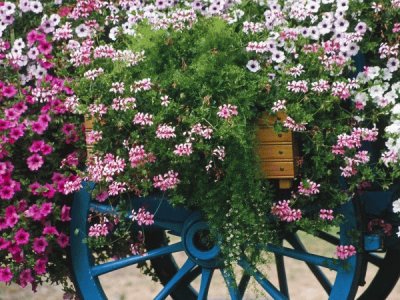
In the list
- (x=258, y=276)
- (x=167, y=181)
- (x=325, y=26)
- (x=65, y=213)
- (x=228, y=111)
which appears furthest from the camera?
(x=65, y=213)

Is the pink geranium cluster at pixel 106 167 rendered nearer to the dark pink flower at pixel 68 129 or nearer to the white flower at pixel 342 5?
the dark pink flower at pixel 68 129

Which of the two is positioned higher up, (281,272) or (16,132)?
(16,132)

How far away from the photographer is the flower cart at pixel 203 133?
363cm

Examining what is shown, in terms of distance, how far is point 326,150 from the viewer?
12.0 ft

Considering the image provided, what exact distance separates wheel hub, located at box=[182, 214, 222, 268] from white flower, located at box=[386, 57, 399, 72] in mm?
862

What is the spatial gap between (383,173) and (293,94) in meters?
0.40

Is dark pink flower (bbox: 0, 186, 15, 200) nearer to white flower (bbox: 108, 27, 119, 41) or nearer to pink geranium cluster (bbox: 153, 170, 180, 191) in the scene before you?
pink geranium cluster (bbox: 153, 170, 180, 191)

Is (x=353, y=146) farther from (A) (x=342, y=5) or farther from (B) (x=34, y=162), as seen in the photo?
(B) (x=34, y=162)

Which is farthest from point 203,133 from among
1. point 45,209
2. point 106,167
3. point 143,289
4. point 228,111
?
point 143,289

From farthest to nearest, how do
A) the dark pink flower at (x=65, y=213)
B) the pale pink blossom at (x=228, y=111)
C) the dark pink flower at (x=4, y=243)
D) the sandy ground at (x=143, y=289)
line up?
the sandy ground at (x=143, y=289)
the dark pink flower at (x=65, y=213)
the dark pink flower at (x=4, y=243)
the pale pink blossom at (x=228, y=111)

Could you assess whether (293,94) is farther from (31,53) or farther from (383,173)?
(31,53)

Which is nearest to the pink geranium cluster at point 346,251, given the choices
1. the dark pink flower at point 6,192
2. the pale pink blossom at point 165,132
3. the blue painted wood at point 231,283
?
the blue painted wood at point 231,283

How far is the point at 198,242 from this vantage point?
4008 millimetres

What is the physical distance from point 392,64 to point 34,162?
1.32m
